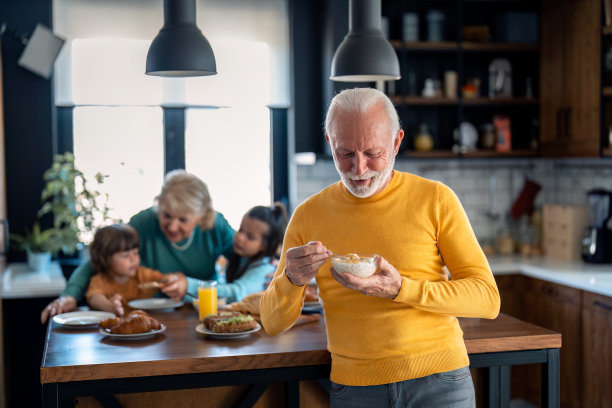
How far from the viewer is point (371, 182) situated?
205 cm

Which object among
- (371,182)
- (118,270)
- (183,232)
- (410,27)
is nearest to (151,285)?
(118,270)

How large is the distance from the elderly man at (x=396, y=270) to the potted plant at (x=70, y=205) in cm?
273

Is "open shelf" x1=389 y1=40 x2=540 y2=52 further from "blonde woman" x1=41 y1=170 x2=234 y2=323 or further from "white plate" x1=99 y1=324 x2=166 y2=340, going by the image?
"white plate" x1=99 y1=324 x2=166 y2=340

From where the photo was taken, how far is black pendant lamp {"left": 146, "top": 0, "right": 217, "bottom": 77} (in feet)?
9.45

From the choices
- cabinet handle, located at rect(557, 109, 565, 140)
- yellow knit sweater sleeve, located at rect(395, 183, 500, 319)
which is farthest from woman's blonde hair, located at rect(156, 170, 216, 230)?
cabinet handle, located at rect(557, 109, 565, 140)

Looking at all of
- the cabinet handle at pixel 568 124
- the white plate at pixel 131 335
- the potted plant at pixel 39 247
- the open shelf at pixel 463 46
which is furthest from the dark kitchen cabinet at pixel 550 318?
the potted plant at pixel 39 247

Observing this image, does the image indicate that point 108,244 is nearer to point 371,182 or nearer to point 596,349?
point 371,182

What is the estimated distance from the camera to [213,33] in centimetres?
511

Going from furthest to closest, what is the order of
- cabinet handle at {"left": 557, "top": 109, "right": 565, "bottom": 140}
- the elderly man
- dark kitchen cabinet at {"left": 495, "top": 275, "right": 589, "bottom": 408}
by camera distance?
cabinet handle at {"left": 557, "top": 109, "right": 565, "bottom": 140} → dark kitchen cabinet at {"left": 495, "top": 275, "right": 589, "bottom": 408} → the elderly man

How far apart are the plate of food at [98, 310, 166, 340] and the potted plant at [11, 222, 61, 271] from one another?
1952mm

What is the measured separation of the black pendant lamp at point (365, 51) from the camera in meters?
2.98

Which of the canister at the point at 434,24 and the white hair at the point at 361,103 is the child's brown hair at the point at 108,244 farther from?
the canister at the point at 434,24

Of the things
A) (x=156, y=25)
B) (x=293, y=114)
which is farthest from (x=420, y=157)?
(x=156, y=25)

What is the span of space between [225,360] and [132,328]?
429 millimetres
